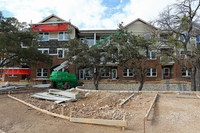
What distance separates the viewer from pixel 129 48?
1144cm

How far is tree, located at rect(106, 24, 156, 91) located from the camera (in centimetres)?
1152

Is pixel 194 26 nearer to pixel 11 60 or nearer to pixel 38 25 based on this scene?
pixel 11 60

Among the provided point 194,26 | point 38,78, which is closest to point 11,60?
point 38,78

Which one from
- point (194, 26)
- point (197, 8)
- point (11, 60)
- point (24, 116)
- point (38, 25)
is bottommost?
point (24, 116)

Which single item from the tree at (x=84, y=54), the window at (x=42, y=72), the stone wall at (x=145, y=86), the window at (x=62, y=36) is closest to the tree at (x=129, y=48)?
the tree at (x=84, y=54)

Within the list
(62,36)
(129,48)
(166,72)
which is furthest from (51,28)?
(166,72)

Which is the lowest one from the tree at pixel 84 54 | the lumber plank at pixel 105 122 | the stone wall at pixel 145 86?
the stone wall at pixel 145 86

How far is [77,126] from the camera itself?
450cm

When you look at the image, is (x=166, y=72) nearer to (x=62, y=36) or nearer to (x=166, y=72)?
(x=166, y=72)

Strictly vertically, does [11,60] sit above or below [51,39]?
below

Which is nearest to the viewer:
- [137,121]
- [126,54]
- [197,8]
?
[137,121]

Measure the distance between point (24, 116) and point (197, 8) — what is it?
13789 mm

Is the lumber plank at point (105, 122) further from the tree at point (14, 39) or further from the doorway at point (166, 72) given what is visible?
the doorway at point (166, 72)

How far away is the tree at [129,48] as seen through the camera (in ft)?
37.8
